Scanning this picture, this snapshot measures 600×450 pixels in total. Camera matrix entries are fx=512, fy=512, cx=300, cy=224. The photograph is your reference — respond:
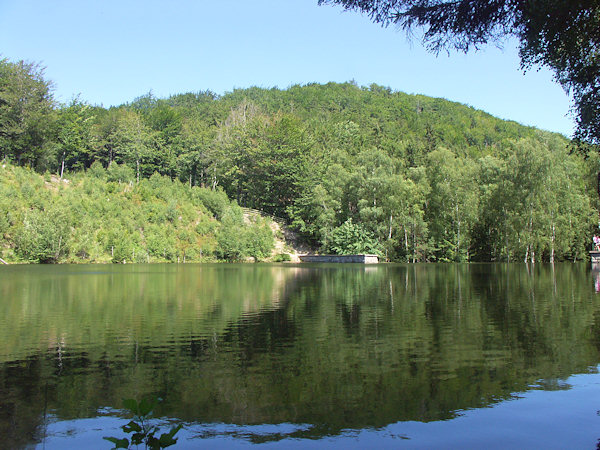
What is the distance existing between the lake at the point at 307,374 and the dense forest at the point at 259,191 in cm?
3228

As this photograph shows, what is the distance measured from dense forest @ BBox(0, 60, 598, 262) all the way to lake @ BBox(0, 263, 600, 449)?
32281mm

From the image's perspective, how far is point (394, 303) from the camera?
614 inches

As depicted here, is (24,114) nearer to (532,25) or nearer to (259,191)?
(259,191)

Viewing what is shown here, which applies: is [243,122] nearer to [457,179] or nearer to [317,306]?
[457,179]

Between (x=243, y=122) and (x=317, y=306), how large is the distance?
249ft

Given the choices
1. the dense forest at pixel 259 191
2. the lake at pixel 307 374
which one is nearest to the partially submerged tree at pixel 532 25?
the lake at pixel 307 374

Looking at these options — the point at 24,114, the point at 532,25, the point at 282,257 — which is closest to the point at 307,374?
the point at 532,25

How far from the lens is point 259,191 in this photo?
75.4 m

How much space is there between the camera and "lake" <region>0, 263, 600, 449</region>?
498 centimetres

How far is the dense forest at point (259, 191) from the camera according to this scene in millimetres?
51625

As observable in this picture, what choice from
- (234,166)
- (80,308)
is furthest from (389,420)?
(234,166)

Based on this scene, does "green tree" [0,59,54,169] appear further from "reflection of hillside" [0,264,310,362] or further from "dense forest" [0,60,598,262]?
"reflection of hillside" [0,264,310,362]

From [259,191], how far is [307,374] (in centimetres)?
6900

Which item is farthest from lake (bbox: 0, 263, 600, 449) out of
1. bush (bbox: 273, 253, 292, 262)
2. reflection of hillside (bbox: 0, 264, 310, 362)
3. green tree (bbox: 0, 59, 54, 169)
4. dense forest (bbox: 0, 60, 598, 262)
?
green tree (bbox: 0, 59, 54, 169)
